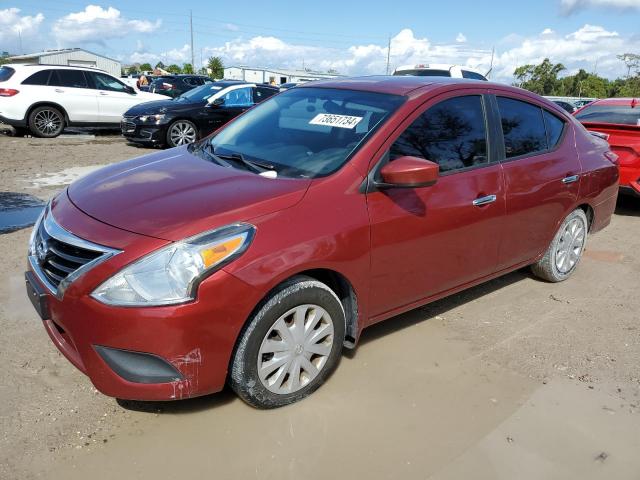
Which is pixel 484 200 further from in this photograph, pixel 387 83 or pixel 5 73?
pixel 5 73

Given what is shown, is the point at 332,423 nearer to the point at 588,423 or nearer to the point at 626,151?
the point at 588,423

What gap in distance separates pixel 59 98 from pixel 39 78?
56 centimetres

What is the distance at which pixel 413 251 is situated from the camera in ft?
10.5

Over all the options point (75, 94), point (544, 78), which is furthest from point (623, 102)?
point (544, 78)

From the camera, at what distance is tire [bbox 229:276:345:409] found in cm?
259

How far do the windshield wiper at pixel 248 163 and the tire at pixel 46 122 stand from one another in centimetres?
1046

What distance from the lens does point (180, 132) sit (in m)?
11.3

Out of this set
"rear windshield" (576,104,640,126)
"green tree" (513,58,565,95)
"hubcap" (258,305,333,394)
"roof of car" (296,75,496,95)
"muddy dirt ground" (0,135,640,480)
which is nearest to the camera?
"muddy dirt ground" (0,135,640,480)

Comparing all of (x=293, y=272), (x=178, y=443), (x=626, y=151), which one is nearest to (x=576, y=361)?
(x=293, y=272)

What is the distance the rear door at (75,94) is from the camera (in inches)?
480

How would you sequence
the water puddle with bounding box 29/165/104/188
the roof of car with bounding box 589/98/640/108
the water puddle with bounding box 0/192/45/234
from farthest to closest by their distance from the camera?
1. the roof of car with bounding box 589/98/640/108
2. the water puddle with bounding box 29/165/104/188
3. the water puddle with bounding box 0/192/45/234

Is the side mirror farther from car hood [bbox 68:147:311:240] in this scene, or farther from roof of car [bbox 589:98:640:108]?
roof of car [bbox 589:98:640:108]

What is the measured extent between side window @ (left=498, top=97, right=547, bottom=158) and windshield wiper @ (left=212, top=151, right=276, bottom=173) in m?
1.77

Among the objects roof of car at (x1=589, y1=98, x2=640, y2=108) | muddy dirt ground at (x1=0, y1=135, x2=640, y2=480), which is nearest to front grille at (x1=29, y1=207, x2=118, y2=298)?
muddy dirt ground at (x1=0, y1=135, x2=640, y2=480)
